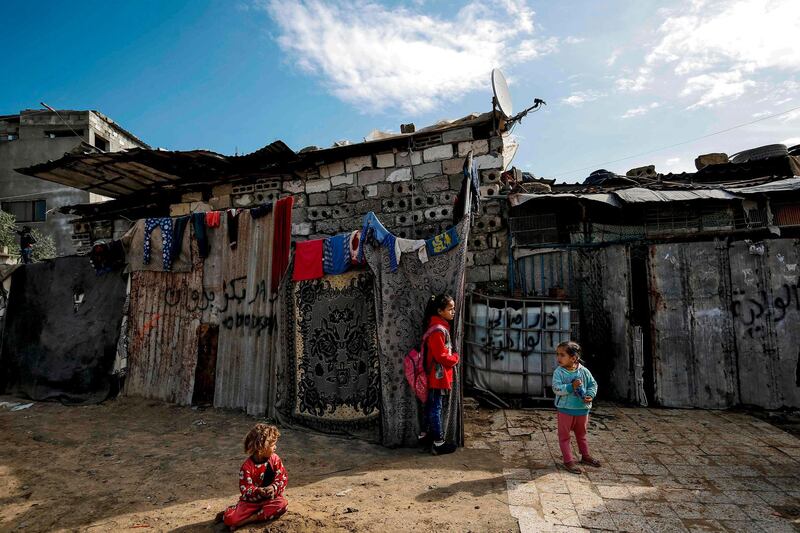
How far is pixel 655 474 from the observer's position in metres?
3.97

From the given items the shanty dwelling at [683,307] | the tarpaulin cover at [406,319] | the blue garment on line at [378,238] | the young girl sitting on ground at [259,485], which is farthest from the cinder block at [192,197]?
the young girl sitting on ground at [259,485]

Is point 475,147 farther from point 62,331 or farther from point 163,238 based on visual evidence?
point 62,331

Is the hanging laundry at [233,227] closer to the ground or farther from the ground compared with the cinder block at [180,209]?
closer to the ground

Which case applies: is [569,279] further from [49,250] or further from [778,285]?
[49,250]

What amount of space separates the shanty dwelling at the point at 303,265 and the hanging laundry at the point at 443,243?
0.02 m

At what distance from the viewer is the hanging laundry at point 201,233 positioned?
6.04m

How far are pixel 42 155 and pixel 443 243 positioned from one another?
33637mm

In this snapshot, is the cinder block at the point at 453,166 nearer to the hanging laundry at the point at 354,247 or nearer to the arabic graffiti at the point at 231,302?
the hanging laundry at the point at 354,247

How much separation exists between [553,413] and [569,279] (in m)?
2.17

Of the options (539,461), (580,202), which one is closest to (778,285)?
(580,202)

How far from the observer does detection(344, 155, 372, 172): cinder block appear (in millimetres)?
7648

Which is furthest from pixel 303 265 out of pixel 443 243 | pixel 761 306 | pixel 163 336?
pixel 761 306

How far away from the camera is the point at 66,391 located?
6.29 metres

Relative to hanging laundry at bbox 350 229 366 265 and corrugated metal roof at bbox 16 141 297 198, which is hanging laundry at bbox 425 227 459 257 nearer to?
hanging laundry at bbox 350 229 366 265
